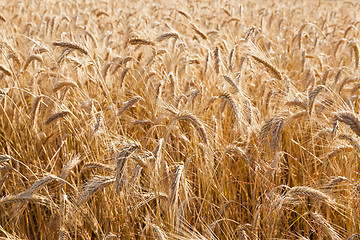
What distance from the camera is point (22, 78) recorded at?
3568 mm

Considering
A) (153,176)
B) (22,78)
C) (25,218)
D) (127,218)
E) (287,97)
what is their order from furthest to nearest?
(22,78) < (25,218) < (287,97) < (127,218) < (153,176)

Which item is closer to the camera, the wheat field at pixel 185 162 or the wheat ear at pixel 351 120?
the wheat ear at pixel 351 120

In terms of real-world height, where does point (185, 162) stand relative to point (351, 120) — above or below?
below

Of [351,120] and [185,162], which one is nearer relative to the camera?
[351,120]

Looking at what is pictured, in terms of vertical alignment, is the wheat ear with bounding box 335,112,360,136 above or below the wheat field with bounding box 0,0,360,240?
above

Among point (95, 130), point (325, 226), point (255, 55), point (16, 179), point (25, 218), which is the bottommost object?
point (25, 218)

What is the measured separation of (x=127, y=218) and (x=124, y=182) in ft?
0.97

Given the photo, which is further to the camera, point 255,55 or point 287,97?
point 255,55

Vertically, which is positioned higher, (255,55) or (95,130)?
(255,55)

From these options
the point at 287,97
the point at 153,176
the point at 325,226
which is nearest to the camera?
the point at 325,226

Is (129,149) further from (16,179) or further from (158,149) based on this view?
(16,179)

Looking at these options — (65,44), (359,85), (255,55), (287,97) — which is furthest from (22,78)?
(359,85)

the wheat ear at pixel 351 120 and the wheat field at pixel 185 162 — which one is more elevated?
the wheat ear at pixel 351 120

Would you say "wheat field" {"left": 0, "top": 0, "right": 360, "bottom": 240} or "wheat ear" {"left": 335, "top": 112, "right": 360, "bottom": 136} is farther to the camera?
"wheat field" {"left": 0, "top": 0, "right": 360, "bottom": 240}
